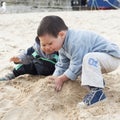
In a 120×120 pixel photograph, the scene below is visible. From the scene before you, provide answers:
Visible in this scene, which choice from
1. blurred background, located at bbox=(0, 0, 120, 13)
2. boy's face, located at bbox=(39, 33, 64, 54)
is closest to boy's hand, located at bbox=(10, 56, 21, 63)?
boy's face, located at bbox=(39, 33, 64, 54)

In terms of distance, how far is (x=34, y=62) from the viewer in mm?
4102

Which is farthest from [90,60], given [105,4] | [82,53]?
[105,4]

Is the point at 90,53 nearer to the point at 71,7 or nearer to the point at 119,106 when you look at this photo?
the point at 119,106

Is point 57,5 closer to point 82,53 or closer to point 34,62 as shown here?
point 34,62

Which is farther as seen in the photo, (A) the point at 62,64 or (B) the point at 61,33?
(A) the point at 62,64

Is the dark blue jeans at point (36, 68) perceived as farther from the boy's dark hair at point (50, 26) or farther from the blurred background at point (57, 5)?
the blurred background at point (57, 5)

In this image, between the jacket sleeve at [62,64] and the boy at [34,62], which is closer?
the jacket sleeve at [62,64]

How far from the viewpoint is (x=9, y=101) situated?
3.49 m

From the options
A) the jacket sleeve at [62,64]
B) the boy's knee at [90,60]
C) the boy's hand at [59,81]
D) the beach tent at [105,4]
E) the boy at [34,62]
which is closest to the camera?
the boy's knee at [90,60]

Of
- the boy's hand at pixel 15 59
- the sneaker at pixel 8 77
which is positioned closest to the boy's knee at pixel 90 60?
the boy's hand at pixel 15 59

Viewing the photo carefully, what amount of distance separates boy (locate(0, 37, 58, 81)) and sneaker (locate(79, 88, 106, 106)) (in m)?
0.82

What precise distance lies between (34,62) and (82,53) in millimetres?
901

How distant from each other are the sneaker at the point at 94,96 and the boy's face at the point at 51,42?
43 centimetres

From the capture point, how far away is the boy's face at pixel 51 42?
3268mm
